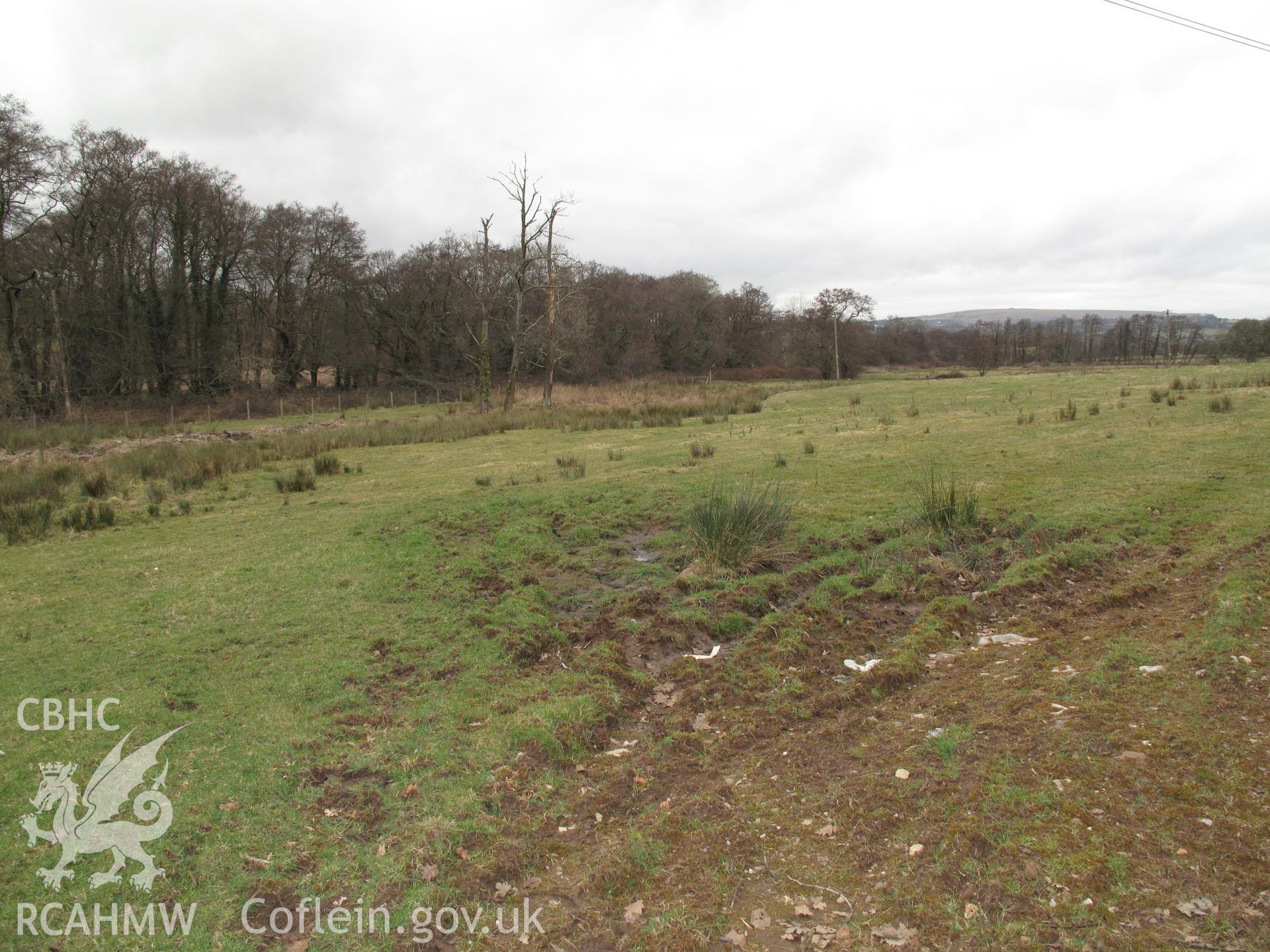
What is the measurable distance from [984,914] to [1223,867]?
102 centimetres

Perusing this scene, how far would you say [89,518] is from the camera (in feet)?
37.9

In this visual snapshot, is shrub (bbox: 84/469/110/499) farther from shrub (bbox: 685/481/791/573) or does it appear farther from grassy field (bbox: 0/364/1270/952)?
shrub (bbox: 685/481/791/573)

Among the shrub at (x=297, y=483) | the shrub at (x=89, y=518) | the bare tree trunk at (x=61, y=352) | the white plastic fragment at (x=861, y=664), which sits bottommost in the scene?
the white plastic fragment at (x=861, y=664)

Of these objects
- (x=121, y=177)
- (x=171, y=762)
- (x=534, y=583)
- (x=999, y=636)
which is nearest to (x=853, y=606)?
(x=999, y=636)

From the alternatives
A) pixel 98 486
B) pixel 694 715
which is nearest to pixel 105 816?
pixel 694 715

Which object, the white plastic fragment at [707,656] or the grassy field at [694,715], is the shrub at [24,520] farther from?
the white plastic fragment at [707,656]

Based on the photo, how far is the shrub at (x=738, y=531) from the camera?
8344mm

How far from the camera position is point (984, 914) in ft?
9.87

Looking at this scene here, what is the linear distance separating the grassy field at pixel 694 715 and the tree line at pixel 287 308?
25126mm

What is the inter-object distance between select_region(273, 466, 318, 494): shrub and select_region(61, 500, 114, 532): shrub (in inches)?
113

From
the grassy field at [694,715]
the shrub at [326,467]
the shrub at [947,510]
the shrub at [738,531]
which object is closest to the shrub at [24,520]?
the grassy field at [694,715]

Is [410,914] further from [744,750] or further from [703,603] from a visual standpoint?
[703,603]

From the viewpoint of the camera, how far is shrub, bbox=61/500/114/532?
37.4 feet

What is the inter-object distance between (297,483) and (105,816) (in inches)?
455
